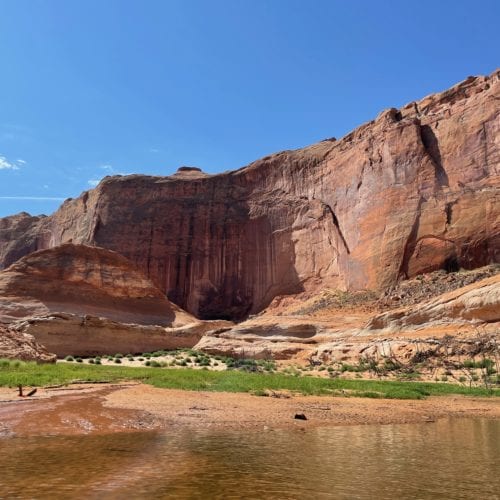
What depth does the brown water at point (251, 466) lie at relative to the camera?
5473mm

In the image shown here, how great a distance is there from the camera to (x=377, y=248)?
165 feet

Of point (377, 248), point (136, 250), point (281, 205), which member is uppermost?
point (281, 205)

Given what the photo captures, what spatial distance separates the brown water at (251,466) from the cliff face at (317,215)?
3914cm

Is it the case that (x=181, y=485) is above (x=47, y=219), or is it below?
below

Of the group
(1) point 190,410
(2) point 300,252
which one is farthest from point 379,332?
(2) point 300,252

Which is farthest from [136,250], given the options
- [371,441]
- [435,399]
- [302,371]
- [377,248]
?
[371,441]

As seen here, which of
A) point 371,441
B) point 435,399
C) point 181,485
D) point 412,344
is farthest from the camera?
point 412,344

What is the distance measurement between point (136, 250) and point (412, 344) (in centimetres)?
5738

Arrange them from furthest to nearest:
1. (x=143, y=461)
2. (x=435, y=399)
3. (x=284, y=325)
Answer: (x=284, y=325) < (x=435, y=399) < (x=143, y=461)

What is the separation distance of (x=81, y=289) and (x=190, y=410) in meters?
39.5

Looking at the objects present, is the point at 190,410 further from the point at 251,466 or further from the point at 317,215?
the point at 317,215

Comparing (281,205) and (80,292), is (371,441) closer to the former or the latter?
(80,292)

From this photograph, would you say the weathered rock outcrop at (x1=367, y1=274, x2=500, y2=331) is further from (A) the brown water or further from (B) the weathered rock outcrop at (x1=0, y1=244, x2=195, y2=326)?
(B) the weathered rock outcrop at (x1=0, y1=244, x2=195, y2=326)

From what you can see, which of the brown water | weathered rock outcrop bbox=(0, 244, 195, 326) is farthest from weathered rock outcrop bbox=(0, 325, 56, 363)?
the brown water
